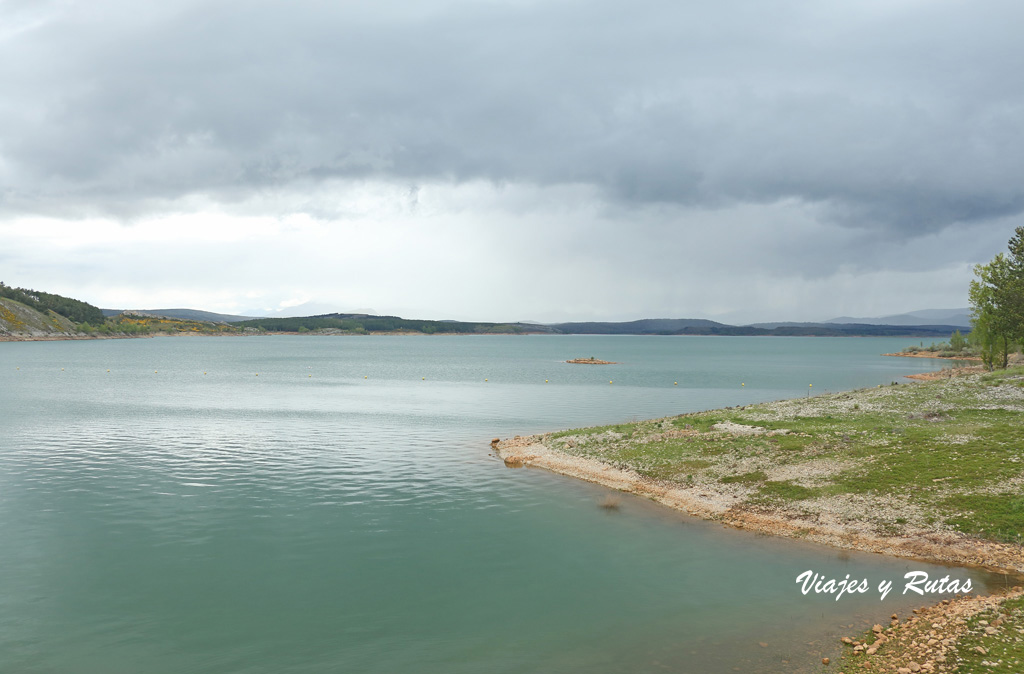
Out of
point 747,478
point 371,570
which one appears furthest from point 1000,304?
point 371,570

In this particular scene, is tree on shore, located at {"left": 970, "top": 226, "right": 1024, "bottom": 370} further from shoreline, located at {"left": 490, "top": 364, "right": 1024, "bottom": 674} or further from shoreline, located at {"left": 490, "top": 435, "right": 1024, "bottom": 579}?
shoreline, located at {"left": 490, "top": 435, "right": 1024, "bottom": 579}

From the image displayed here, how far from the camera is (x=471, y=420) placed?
7300 centimetres

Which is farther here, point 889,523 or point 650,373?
point 650,373

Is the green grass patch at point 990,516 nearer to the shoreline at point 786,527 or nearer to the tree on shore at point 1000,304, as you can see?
the shoreline at point 786,527

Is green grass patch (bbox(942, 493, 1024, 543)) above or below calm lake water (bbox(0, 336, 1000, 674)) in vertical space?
above

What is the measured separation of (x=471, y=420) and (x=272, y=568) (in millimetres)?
45863

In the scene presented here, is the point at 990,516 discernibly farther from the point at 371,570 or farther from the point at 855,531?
the point at 371,570

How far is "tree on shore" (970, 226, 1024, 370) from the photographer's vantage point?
216 feet

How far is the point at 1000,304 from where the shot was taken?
7119 centimetres

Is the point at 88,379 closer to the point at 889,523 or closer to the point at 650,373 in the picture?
the point at 650,373

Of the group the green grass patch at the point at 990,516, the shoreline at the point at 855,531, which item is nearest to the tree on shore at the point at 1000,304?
the shoreline at the point at 855,531

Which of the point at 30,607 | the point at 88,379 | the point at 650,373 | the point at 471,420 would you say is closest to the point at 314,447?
the point at 471,420

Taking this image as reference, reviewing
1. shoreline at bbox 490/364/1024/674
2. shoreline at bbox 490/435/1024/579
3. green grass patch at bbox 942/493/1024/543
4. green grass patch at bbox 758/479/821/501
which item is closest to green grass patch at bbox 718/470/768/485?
shoreline at bbox 490/364/1024/674

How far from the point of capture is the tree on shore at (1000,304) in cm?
6588
